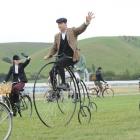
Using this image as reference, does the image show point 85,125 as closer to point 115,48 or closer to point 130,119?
point 130,119

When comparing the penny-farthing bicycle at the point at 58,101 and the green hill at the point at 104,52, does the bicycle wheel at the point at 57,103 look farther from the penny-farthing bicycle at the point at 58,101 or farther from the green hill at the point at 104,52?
the green hill at the point at 104,52

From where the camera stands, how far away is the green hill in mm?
124438

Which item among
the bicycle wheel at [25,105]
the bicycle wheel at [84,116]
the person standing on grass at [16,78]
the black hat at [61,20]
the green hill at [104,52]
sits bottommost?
the bicycle wheel at [84,116]

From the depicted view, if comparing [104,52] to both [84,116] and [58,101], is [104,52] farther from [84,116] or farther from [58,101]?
[58,101]

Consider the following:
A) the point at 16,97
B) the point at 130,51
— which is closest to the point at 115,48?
the point at 130,51

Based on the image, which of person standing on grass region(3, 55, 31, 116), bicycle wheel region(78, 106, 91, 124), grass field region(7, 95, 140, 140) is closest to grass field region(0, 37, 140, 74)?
person standing on grass region(3, 55, 31, 116)

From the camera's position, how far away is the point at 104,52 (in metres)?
140

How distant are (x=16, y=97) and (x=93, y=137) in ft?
24.8

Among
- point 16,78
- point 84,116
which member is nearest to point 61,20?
point 84,116

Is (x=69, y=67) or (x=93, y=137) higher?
(x=69, y=67)

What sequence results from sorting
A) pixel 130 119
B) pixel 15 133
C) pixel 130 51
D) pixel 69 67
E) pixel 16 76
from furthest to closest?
pixel 130 51 → pixel 16 76 → pixel 130 119 → pixel 69 67 → pixel 15 133

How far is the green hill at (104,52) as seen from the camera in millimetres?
124438

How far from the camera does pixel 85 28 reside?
38.3 feet

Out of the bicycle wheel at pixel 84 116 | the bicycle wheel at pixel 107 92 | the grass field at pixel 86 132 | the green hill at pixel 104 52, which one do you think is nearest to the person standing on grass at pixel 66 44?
the grass field at pixel 86 132
